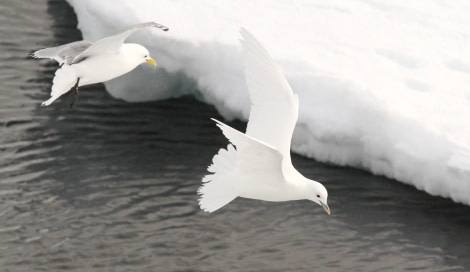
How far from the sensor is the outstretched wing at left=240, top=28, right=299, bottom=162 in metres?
7.98

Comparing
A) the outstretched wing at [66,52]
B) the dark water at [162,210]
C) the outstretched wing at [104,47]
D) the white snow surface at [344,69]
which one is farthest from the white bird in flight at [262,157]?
the white snow surface at [344,69]

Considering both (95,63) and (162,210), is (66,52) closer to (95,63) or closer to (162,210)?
(95,63)

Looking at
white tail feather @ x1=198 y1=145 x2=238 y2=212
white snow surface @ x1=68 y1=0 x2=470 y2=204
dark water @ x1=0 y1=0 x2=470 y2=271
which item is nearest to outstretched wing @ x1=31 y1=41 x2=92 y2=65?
dark water @ x1=0 y1=0 x2=470 y2=271

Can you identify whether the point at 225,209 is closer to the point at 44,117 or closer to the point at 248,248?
the point at 248,248

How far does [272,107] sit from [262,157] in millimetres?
932

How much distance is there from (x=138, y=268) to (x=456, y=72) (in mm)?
4239

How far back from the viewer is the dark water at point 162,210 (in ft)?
30.2

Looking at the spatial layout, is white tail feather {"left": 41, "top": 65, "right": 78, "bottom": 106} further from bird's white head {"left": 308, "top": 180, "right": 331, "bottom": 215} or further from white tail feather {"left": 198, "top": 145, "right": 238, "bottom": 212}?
bird's white head {"left": 308, "top": 180, "right": 331, "bottom": 215}

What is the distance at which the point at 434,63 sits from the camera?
11391mm

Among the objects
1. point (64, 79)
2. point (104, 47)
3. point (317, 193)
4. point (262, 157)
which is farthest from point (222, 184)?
point (64, 79)

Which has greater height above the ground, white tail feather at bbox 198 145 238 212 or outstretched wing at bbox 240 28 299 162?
outstretched wing at bbox 240 28 299 162

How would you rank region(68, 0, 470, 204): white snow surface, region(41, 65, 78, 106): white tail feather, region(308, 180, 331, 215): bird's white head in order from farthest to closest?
region(68, 0, 470, 204): white snow surface, region(41, 65, 78, 106): white tail feather, region(308, 180, 331, 215): bird's white head

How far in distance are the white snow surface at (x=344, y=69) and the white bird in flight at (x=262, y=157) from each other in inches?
93.9

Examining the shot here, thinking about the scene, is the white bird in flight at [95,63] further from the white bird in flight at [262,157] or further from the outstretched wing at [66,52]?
the white bird in flight at [262,157]
